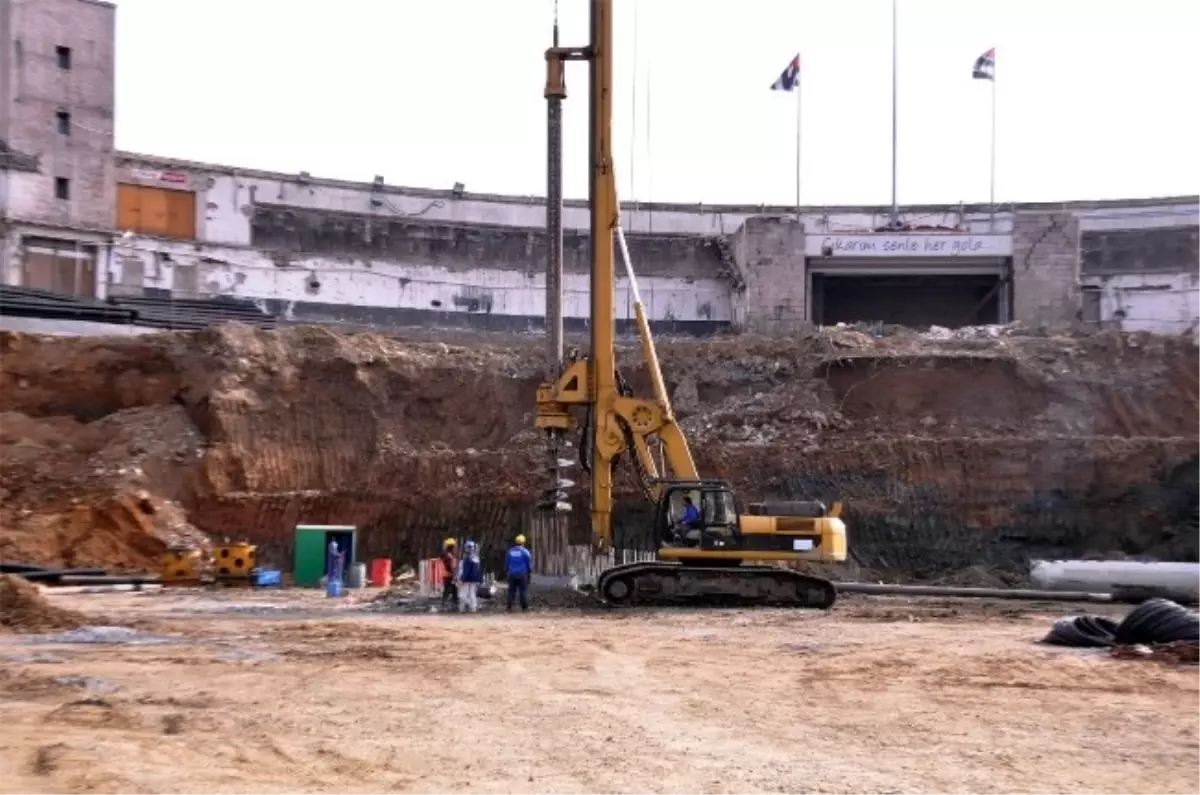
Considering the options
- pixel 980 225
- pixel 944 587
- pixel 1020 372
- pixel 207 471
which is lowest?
pixel 944 587

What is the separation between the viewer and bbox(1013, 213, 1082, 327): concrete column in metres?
45.4

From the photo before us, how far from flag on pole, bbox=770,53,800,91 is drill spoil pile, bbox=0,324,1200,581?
2003 cm

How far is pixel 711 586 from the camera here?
23.2 m

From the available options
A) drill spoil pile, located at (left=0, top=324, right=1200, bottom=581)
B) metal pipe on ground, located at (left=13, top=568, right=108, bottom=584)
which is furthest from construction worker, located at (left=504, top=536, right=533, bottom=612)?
metal pipe on ground, located at (left=13, top=568, right=108, bottom=584)

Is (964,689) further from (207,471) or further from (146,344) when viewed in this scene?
(146,344)

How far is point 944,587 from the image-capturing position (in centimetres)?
2731

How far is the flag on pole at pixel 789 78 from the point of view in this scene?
5444 centimetres

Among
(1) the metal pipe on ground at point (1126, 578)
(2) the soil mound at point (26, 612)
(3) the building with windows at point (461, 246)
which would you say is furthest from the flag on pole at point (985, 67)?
(2) the soil mound at point (26, 612)

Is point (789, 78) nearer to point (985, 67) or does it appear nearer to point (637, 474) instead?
point (985, 67)

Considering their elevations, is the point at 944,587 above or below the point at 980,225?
below

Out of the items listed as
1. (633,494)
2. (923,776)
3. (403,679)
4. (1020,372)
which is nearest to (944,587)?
(633,494)

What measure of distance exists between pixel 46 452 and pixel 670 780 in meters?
27.0

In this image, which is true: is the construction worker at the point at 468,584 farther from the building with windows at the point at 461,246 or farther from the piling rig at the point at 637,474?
the building with windows at the point at 461,246

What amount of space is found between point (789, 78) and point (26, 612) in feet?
140
